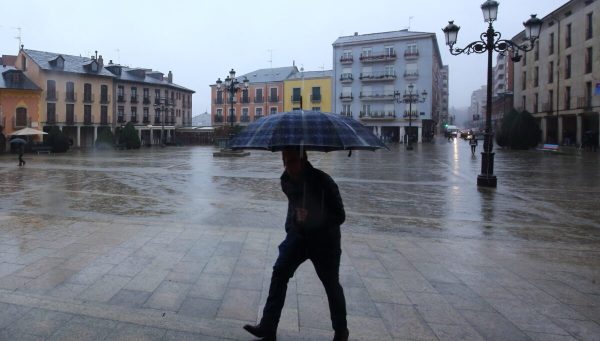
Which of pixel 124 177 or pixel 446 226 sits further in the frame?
pixel 124 177

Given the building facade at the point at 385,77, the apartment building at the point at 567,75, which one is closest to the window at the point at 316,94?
the building facade at the point at 385,77

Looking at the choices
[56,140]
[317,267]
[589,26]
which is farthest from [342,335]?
[589,26]

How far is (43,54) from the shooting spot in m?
43.8

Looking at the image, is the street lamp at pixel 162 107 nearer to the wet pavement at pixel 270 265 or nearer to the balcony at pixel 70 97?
the balcony at pixel 70 97

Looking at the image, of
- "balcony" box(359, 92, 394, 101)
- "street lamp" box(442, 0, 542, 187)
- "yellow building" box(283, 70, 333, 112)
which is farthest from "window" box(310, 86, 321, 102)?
"street lamp" box(442, 0, 542, 187)

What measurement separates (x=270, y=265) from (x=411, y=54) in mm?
52376

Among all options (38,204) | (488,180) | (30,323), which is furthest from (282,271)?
(488,180)

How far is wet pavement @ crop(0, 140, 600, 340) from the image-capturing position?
333 cm

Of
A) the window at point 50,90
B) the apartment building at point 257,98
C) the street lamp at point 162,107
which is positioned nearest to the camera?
the window at point 50,90

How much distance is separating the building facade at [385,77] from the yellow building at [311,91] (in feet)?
4.60

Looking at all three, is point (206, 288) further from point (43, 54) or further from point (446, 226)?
point (43, 54)

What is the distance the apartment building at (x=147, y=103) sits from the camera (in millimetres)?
50281

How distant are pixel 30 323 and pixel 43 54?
4926cm

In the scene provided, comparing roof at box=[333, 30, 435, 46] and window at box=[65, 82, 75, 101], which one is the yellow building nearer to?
roof at box=[333, 30, 435, 46]
